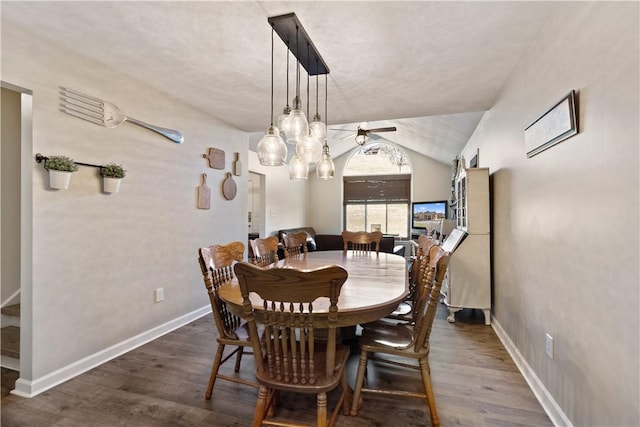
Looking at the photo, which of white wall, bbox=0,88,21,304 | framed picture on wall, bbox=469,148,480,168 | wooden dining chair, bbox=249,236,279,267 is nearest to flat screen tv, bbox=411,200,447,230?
framed picture on wall, bbox=469,148,480,168

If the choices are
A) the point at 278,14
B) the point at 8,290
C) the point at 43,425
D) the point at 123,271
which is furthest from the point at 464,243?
the point at 8,290

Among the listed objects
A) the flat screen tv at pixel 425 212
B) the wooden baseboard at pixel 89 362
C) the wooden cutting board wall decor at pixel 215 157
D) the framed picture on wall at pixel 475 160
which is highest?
the framed picture on wall at pixel 475 160

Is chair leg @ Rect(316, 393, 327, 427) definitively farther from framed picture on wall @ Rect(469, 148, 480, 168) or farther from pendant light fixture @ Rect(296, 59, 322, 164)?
framed picture on wall @ Rect(469, 148, 480, 168)

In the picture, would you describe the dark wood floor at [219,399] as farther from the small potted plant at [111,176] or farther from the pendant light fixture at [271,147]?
the pendant light fixture at [271,147]

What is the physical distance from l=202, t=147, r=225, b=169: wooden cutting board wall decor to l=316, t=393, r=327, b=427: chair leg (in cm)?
285

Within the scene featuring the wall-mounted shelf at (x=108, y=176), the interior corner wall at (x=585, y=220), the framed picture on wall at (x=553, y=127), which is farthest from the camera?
the wall-mounted shelf at (x=108, y=176)

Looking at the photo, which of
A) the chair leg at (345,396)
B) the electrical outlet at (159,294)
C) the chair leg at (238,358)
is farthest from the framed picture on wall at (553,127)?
the electrical outlet at (159,294)

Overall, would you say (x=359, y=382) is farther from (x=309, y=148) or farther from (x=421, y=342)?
(x=309, y=148)

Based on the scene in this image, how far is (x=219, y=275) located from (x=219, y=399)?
75 cm

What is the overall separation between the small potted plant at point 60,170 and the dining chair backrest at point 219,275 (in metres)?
1.05

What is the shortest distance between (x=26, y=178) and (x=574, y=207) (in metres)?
3.16

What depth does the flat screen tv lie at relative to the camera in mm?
7305

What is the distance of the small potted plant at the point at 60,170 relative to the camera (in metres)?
1.95

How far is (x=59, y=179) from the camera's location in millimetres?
1989
